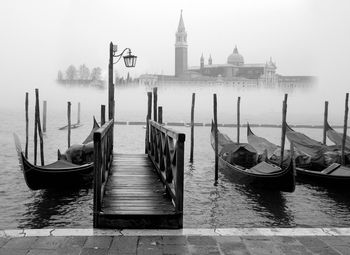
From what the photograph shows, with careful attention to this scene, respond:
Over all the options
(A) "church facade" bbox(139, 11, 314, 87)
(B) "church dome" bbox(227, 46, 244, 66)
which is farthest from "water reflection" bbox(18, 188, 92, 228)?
(B) "church dome" bbox(227, 46, 244, 66)

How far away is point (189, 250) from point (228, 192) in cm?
598

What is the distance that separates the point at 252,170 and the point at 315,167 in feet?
6.93

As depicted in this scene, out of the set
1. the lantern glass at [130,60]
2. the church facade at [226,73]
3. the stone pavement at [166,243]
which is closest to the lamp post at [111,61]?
the lantern glass at [130,60]

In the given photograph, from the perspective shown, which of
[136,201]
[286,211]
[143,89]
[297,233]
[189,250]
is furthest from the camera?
[143,89]

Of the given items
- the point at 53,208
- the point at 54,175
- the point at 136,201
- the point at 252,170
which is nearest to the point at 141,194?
the point at 136,201

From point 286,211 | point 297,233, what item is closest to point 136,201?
point 297,233

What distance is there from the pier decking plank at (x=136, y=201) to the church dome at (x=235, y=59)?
110535mm

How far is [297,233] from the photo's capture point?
3865 millimetres

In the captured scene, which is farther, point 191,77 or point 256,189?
point 191,77

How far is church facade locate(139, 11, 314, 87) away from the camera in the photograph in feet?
349

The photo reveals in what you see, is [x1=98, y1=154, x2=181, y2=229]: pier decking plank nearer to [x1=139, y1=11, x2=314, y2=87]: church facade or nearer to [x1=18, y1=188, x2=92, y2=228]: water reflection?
[x1=18, y1=188, x2=92, y2=228]: water reflection

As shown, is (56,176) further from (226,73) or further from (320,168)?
(226,73)

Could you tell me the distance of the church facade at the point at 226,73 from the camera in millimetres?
106500

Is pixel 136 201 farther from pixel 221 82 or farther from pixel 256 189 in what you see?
pixel 221 82
